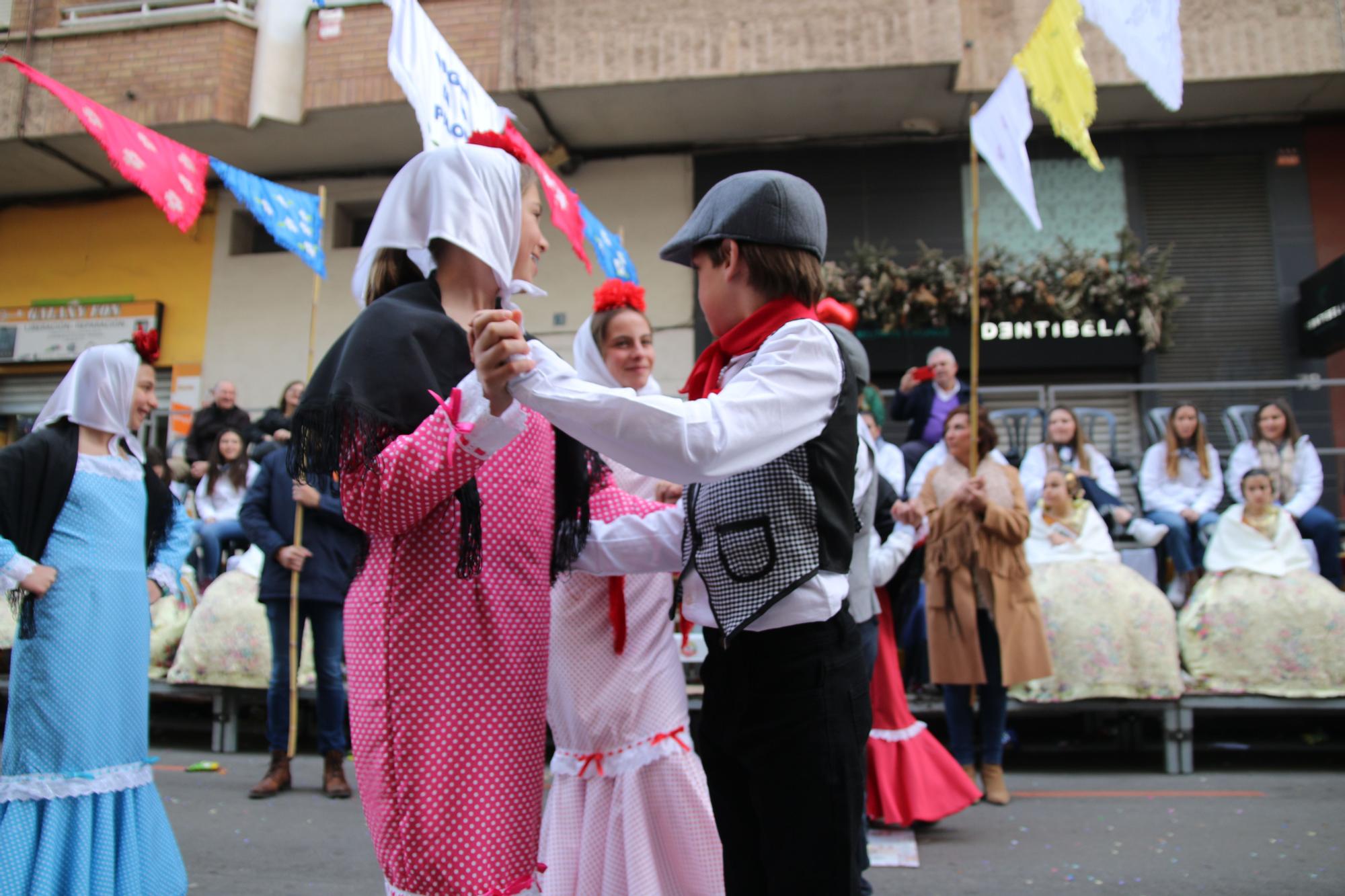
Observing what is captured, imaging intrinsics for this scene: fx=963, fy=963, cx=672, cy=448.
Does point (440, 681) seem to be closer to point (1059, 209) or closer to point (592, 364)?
point (592, 364)

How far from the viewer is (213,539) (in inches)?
310

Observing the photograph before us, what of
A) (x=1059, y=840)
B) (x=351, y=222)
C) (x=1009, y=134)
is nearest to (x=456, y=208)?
(x=1009, y=134)

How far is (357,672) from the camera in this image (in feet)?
6.33

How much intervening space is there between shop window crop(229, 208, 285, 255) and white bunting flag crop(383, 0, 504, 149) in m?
8.38

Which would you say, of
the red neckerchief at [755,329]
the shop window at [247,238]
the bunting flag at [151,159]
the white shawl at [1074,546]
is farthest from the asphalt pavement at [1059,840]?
the shop window at [247,238]

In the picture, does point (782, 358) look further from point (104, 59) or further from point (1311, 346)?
point (104, 59)

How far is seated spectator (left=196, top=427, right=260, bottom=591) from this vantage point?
26.3ft

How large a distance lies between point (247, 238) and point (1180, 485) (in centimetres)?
1142

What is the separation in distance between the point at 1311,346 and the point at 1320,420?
1140 mm

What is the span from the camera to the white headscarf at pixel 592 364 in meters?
3.75

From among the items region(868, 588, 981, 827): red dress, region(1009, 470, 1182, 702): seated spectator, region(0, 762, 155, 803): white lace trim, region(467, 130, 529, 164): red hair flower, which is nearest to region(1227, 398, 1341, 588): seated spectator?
region(1009, 470, 1182, 702): seated spectator

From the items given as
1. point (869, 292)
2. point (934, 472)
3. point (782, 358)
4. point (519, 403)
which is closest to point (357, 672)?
point (519, 403)

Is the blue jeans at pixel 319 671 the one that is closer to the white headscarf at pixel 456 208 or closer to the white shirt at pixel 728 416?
the white headscarf at pixel 456 208

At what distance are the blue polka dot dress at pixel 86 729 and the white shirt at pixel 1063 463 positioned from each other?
5.96 m
